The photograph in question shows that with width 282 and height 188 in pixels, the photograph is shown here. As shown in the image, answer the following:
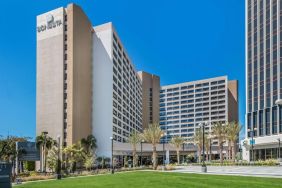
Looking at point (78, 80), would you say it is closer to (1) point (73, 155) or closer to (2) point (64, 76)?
(2) point (64, 76)

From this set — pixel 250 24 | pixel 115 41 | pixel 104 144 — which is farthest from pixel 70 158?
pixel 250 24

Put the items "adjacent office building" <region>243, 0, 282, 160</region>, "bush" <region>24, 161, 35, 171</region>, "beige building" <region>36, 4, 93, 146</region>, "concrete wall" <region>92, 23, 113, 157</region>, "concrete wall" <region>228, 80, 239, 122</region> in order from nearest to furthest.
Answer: "bush" <region>24, 161, 35, 171</region>, "adjacent office building" <region>243, 0, 282, 160</region>, "beige building" <region>36, 4, 93, 146</region>, "concrete wall" <region>92, 23, 113, 157</region>, "concrete wall" <region>228, 80, 239, 122</region>

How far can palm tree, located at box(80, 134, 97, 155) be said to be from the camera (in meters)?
94.7

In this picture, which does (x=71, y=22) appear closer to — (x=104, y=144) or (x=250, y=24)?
(x=104, y=144)

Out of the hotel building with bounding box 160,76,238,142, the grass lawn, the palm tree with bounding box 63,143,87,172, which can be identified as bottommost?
the palm tree with bounding box 63,143,87,172

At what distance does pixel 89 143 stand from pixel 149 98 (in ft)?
286

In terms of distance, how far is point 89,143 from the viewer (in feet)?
319

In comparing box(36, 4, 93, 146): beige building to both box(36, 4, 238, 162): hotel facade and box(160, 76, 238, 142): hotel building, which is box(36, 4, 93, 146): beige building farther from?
box(160, 76, 238, 142): hotel building

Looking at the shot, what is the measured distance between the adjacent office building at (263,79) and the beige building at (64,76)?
43.5 meters

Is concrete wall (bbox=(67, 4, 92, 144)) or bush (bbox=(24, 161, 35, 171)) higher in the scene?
concrete wall (bbox=(67, 4, 92, 144))

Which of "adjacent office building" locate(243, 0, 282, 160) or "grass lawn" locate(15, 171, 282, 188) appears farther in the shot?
"adjacent office building" locate(243, 0, 282, 160)

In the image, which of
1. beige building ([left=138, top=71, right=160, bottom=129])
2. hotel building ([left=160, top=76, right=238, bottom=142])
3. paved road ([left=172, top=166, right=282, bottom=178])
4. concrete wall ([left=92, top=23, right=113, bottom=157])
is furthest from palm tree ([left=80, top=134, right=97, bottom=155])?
hotel building ([left=160, top=76, right=238, bottom=142])

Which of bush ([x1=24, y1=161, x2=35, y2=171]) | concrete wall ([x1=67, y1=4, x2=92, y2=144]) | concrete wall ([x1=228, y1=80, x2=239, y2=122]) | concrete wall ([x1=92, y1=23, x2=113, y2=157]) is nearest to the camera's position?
bush ([x1=24, y1=161, x2=35, y2=171])

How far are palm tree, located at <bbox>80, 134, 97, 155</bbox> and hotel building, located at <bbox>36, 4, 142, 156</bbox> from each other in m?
1.61
